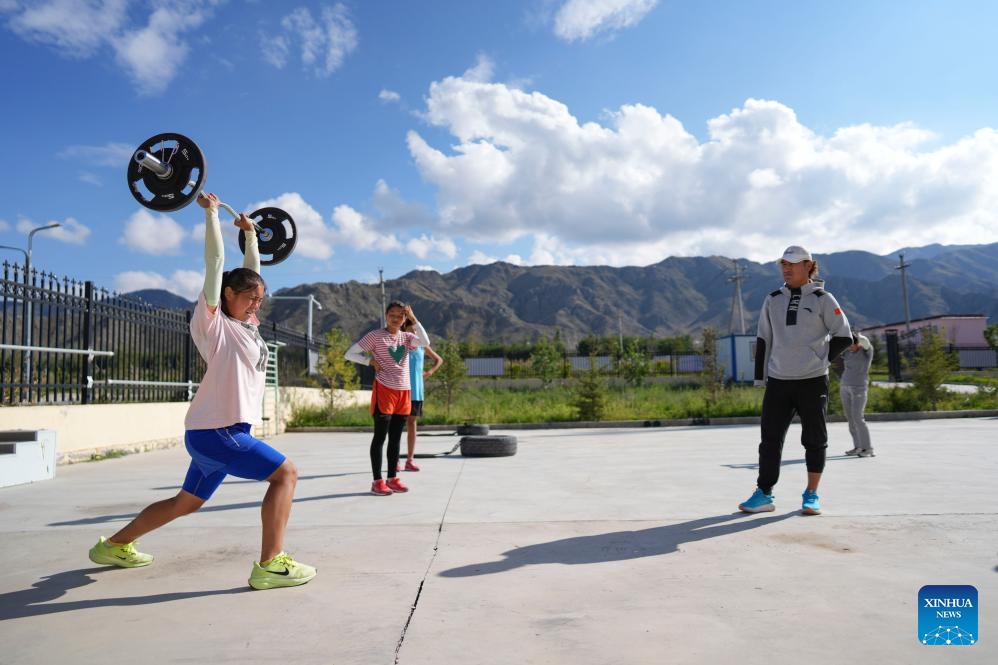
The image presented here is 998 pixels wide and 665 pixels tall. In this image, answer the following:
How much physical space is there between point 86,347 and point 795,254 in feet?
31.3

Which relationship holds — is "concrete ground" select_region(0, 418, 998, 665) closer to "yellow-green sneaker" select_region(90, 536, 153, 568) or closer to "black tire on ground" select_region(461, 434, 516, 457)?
"yellow-green sneaker" select_region(90, 536, 153, 568)

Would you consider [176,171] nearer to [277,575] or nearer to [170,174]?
[170,174]

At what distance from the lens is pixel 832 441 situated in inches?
416

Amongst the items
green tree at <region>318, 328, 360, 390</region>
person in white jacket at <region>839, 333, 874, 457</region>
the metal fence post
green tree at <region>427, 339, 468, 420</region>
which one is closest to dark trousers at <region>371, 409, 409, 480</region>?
person in white jacket at <region>839, 333, 874, 457</region>

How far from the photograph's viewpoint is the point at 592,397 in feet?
51.8

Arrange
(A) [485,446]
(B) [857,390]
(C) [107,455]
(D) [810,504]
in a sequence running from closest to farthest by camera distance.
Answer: (D) [810,504]
(B) [857,390]
(A) [485,446]
(C) [107,455]

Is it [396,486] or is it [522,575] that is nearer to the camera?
[522,575]

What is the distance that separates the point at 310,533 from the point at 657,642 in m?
2.68

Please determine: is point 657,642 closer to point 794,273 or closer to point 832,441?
point 794,273

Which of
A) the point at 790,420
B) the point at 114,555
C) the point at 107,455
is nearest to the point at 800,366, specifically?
the point at 790,420

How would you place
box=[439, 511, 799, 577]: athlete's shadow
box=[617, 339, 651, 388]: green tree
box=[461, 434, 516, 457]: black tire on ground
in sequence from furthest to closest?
box=[617, 339, 651, 388]: green tree, box=[461, 434, 516, 457]: black tire on ground, box=[439, 511, 799, 577]: athlete's shadow

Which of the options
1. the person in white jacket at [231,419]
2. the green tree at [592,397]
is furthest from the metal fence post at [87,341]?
the green tree at [592,397]

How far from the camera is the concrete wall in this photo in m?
8.61

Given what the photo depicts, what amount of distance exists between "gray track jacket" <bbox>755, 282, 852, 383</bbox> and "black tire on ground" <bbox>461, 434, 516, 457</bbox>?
15.4ft
